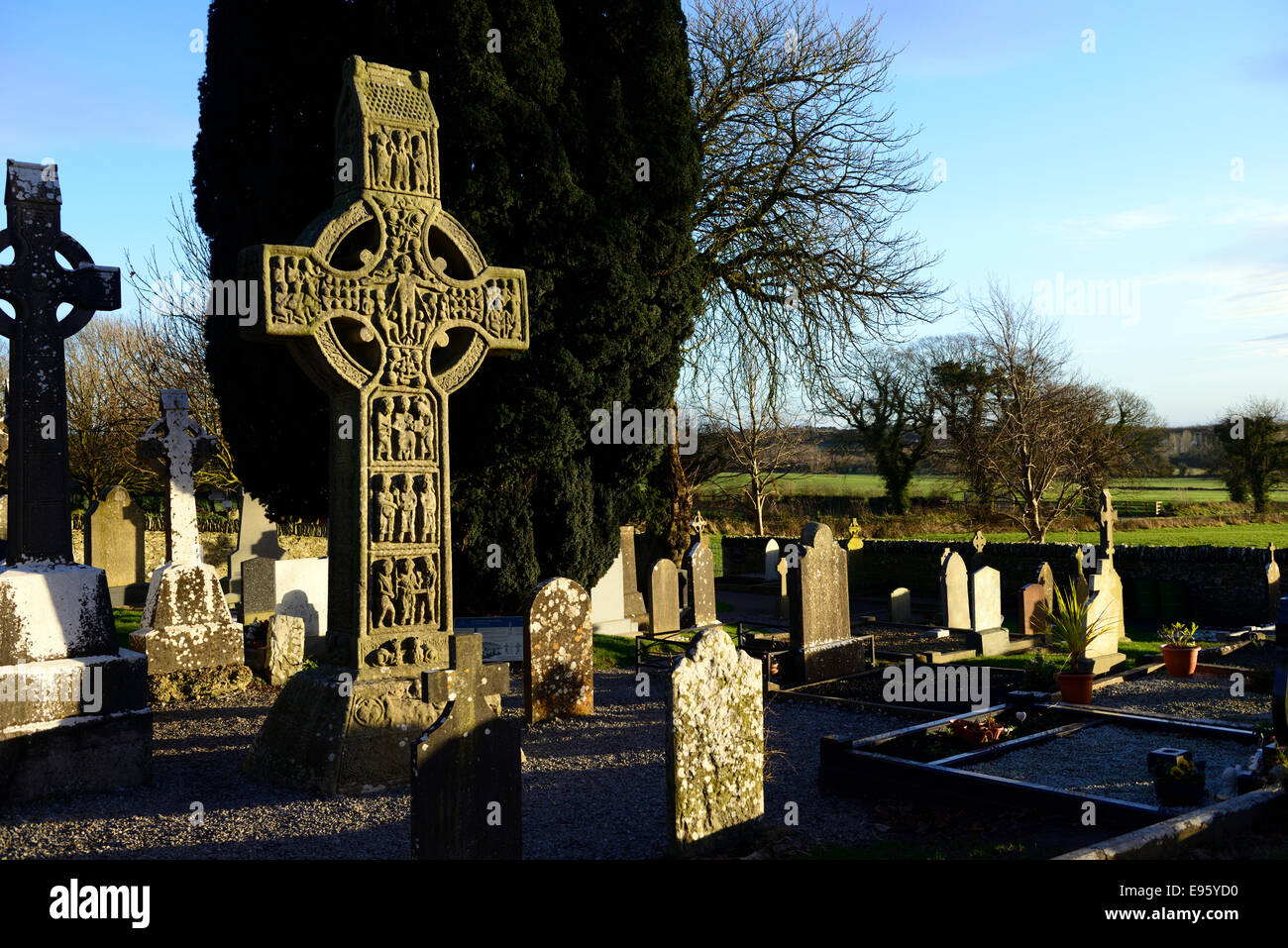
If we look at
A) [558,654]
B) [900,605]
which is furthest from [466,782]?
[900,605]

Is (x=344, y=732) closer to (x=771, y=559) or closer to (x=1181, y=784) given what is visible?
(x=1181, y=784)

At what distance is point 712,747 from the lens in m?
5.30

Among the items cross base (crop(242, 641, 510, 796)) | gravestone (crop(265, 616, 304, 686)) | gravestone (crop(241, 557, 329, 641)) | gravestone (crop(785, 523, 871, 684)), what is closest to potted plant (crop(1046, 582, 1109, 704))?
gravestone (crop(785, 523, 871, 684))

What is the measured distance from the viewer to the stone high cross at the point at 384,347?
6.70 metres

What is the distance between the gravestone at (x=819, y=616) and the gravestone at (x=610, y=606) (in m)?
4.38

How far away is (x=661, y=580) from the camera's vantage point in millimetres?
14914

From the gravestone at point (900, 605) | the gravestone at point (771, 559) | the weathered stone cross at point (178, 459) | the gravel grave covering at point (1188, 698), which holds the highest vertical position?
Answer: the weathered stone cross at point (178, 459)

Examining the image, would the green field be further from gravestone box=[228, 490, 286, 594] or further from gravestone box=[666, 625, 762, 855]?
gravestone box=[666, 625, 762, 855]

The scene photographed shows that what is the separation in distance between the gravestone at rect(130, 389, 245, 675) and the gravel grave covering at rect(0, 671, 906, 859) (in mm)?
1537

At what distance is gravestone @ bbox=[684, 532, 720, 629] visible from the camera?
47.3 ft

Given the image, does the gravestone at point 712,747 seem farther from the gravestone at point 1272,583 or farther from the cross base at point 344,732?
the gravestone at point 1272,583

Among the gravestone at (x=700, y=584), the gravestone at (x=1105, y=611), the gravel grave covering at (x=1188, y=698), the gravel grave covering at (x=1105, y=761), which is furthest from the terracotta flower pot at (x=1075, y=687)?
the gravestone at (x=700, y=584)

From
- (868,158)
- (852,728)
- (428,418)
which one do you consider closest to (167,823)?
(428,418)

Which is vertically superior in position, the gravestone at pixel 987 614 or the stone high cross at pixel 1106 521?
the stone high cross at pixel 1106 521
